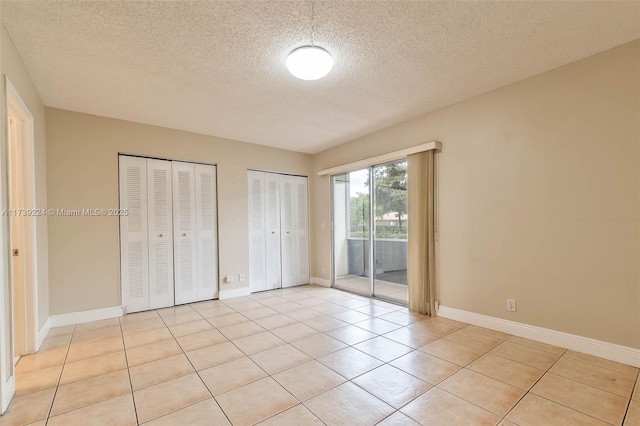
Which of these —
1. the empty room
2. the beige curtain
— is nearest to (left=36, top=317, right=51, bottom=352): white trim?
the empty room

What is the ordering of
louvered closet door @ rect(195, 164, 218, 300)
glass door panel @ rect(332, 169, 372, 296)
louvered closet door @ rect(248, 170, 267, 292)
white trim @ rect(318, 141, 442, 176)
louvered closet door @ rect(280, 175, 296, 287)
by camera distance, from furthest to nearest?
louvered closet door @ rect(280, 175, 296, 287) < louvered closet door @ rect(248, 170, 267, 292) < glass door panel @ rect(332, 169, 372, 296) < louvered closet door @ rect(195, 164, 218, 300) < white trim @ rect(318, 141, 442, 176)

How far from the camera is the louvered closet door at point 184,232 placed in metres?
4.36

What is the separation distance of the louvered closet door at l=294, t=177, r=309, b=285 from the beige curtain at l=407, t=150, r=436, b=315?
7.89ft

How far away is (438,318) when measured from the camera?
3.62 m

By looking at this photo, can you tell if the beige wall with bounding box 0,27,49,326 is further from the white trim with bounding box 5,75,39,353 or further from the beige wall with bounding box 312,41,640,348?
the beige wall with bounding box 312,41,640,348

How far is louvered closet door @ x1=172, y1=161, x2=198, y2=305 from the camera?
4355 mm

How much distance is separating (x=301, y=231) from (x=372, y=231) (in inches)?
64.1

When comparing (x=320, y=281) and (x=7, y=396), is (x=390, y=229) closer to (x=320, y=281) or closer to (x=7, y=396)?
(x=320, y=281)

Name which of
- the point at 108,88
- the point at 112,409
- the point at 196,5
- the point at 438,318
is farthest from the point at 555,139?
the point at 108,88

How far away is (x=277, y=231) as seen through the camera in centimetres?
545

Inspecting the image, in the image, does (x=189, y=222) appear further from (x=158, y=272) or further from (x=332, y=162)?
(x=332, y=162)

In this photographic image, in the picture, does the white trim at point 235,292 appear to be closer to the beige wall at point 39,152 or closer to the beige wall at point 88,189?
the beige wall at point 88,189

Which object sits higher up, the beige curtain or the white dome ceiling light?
the white dome ceiling light

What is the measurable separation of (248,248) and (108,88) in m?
2.97
